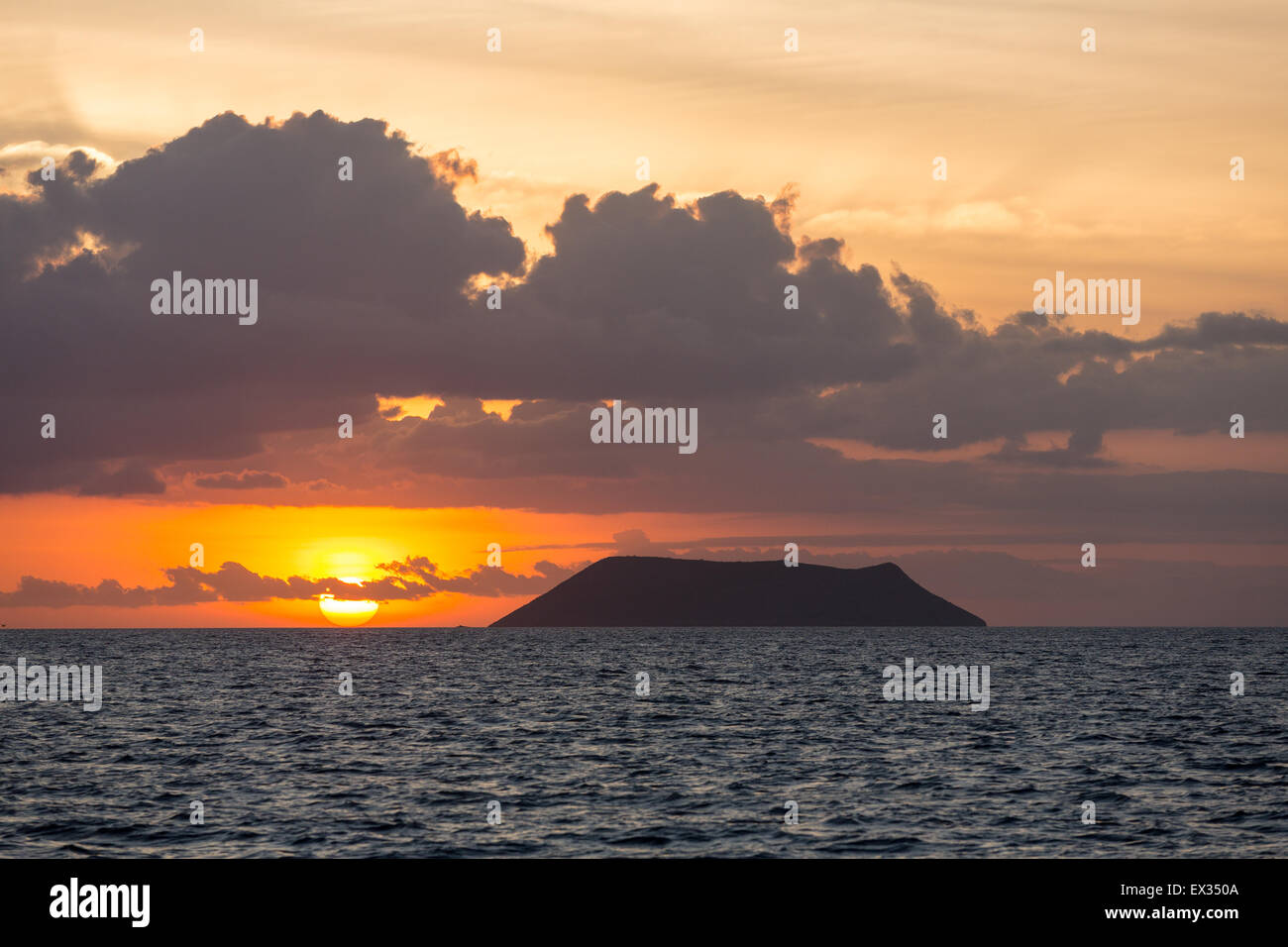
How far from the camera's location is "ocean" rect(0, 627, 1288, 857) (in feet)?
108

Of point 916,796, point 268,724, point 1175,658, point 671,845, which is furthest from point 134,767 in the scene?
point 1175,658

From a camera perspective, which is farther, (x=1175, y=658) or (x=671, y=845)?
(x=1175, y=658)

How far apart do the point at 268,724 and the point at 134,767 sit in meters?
18.7

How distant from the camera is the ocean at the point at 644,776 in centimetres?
3306

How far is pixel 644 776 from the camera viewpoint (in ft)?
147
